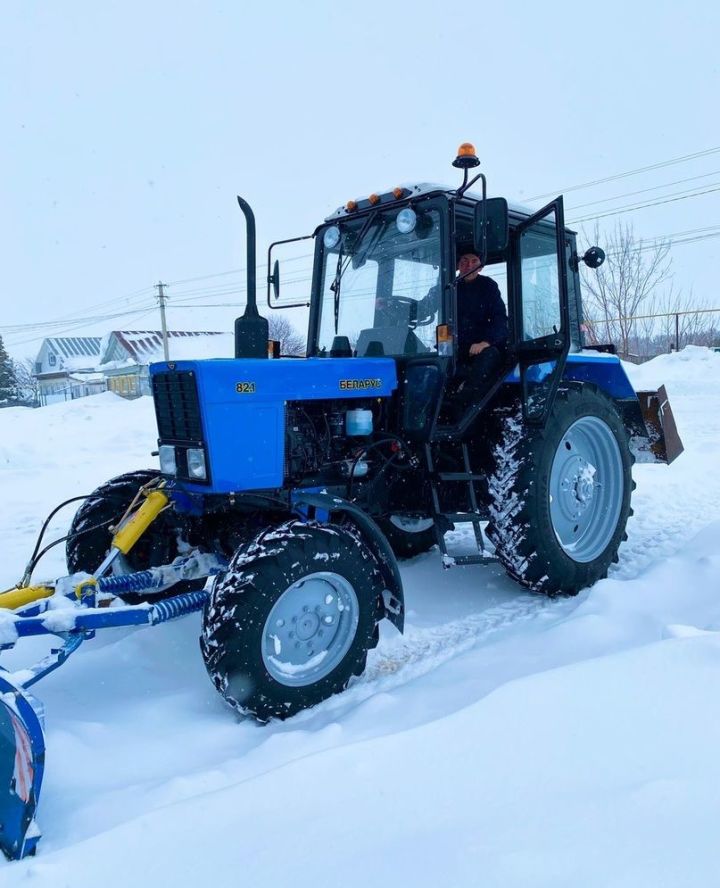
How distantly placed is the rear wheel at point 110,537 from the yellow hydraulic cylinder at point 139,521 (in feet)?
1.47

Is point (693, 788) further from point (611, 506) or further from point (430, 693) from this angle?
point (611, 506)

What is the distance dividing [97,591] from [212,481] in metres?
A: 0.66

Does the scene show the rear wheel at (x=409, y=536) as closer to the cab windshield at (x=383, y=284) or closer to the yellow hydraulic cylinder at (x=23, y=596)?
the cab windshield at (x=383, y=284)

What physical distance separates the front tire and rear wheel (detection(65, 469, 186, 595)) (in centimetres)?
181

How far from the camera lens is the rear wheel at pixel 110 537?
3.79 meters

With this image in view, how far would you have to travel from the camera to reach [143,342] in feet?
137

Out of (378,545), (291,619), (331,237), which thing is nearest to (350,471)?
(378,545)

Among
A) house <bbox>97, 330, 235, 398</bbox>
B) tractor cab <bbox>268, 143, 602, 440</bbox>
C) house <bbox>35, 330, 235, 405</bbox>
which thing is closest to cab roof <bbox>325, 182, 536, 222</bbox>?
tractor cab <bbox>268, 143, 602, 440</bbox>

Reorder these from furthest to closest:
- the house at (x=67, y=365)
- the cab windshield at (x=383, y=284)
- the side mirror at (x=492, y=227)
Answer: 1. the house at (x=67, y=365)
2. the cab windshield at (x=383, y=284)
3. the side mirror at (x=492, y=227)

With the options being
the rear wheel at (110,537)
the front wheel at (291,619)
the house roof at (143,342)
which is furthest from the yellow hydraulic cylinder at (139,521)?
the house roof at (143,342)

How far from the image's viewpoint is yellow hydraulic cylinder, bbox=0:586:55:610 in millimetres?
2889

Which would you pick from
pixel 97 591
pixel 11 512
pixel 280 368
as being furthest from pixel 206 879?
pixel 11 512

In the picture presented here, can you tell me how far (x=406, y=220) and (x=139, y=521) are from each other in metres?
2.05

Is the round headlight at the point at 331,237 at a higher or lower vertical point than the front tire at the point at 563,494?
higher
